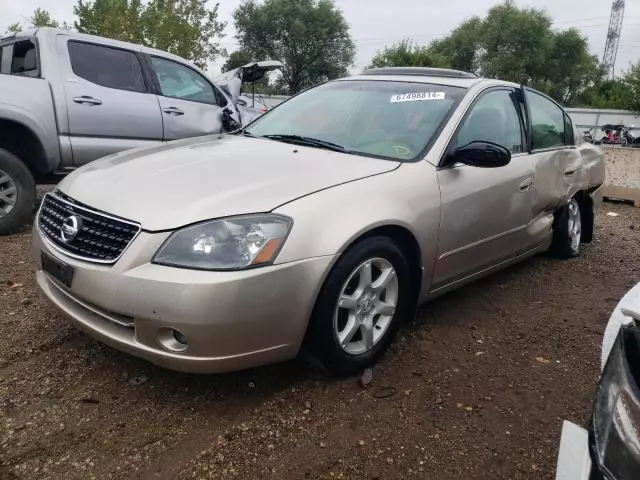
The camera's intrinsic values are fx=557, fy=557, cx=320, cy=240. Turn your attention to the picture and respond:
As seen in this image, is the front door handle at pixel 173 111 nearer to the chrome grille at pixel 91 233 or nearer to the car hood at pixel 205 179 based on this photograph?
the car hood at pixel 205 179

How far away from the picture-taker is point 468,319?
11.9 ft

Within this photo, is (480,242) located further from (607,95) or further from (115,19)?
(607,95)

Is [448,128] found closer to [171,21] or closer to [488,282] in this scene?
[488,282]

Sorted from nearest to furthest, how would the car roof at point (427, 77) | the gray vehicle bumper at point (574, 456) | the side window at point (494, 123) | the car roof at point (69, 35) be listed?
the gray vehicle bumper at point (574, 456), the side window at point (494, 123), the car roof at point (427, 77), the car roof at point (69, 35)

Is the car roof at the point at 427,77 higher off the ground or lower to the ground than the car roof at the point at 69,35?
lower

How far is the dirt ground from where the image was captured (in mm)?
2191

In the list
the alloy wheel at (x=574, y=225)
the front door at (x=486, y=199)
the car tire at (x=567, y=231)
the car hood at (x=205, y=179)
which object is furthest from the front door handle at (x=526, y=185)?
the car hood at (x=205, y=179)

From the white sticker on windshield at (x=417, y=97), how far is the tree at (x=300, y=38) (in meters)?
43.2

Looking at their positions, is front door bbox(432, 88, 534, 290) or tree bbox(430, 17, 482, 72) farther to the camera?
tree bbox(430, 17, 482, 72)

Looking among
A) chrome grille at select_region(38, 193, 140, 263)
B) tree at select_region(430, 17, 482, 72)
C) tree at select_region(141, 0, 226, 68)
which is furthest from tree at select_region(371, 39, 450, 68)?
chrome grille at select_region(38, 193, 140, 263)

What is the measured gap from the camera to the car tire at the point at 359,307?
252 centimetres

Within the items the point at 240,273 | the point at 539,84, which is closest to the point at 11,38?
the point at 240,273

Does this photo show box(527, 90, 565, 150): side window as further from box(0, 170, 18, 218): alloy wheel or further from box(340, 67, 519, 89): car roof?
box(0, 170, 18, 218): alloy wheel

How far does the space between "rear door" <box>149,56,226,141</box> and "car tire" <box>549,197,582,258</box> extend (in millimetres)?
3794
